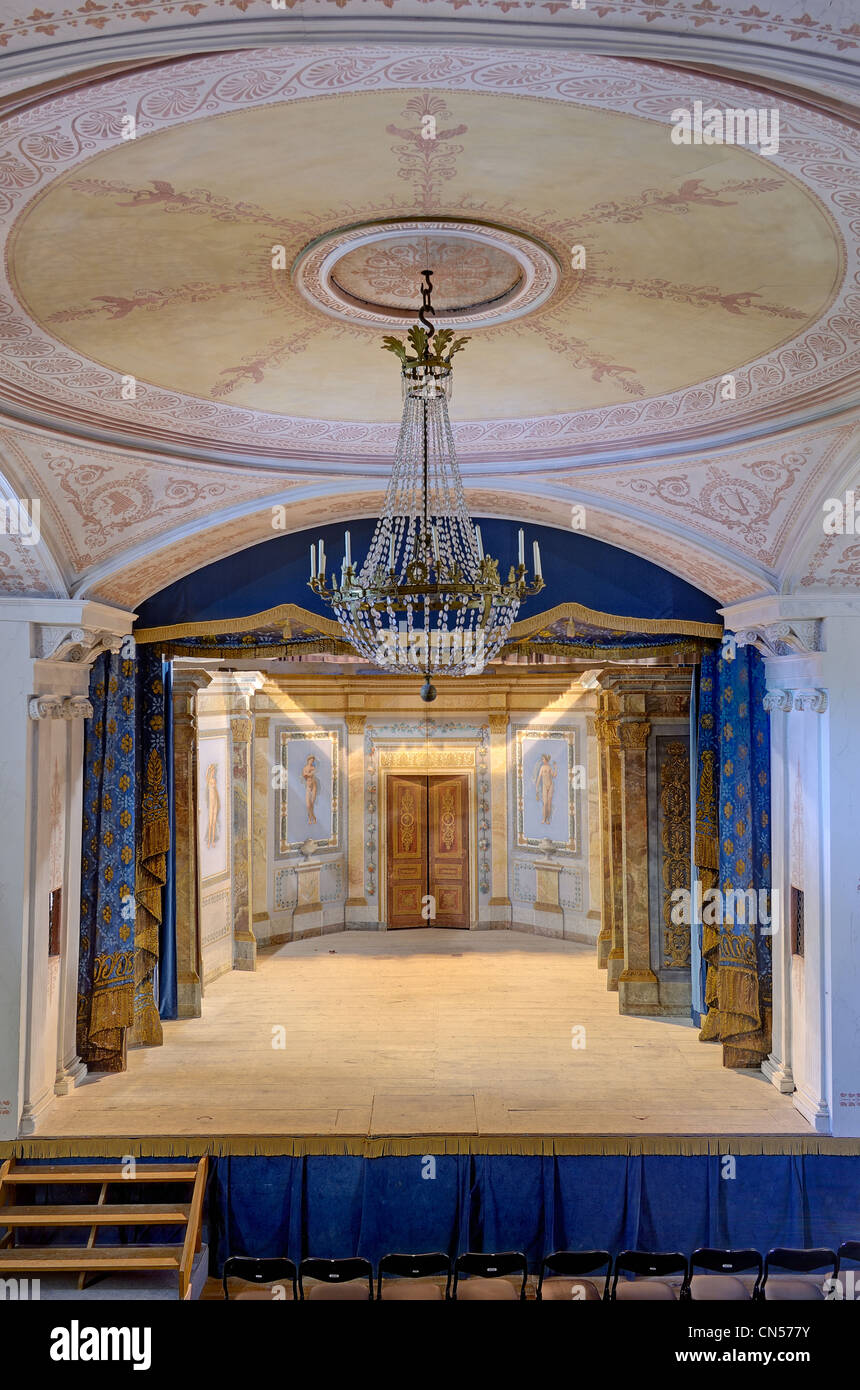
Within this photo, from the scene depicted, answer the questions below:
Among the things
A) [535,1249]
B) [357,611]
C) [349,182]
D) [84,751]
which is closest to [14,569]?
[84,751]

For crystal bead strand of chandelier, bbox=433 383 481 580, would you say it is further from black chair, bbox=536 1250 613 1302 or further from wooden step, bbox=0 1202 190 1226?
wooden step, bbox=0 1202 190 1226

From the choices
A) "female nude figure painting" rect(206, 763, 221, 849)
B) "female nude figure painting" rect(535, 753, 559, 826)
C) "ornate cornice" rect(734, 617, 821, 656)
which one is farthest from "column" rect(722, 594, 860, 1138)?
"female nude figure painting" rect(206, 763, 221, 849)

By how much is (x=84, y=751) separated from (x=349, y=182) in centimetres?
665

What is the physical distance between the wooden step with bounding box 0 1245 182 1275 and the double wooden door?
8.47 meters

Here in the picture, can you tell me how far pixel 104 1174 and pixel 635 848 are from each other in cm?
630

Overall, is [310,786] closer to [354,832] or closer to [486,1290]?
[354,832]

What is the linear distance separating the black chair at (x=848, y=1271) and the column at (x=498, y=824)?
8537 mm

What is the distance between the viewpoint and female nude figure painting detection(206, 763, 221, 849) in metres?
13.1

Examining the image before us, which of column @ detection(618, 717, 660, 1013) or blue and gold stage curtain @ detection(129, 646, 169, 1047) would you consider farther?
column @ detection(618, 717, 660, 1013)

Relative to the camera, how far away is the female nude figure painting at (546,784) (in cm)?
1550

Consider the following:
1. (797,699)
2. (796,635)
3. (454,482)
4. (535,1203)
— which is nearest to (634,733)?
(797,699)

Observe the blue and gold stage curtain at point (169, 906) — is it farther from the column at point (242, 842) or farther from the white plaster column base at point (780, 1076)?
the white plaster column base at point (780, 1076)
